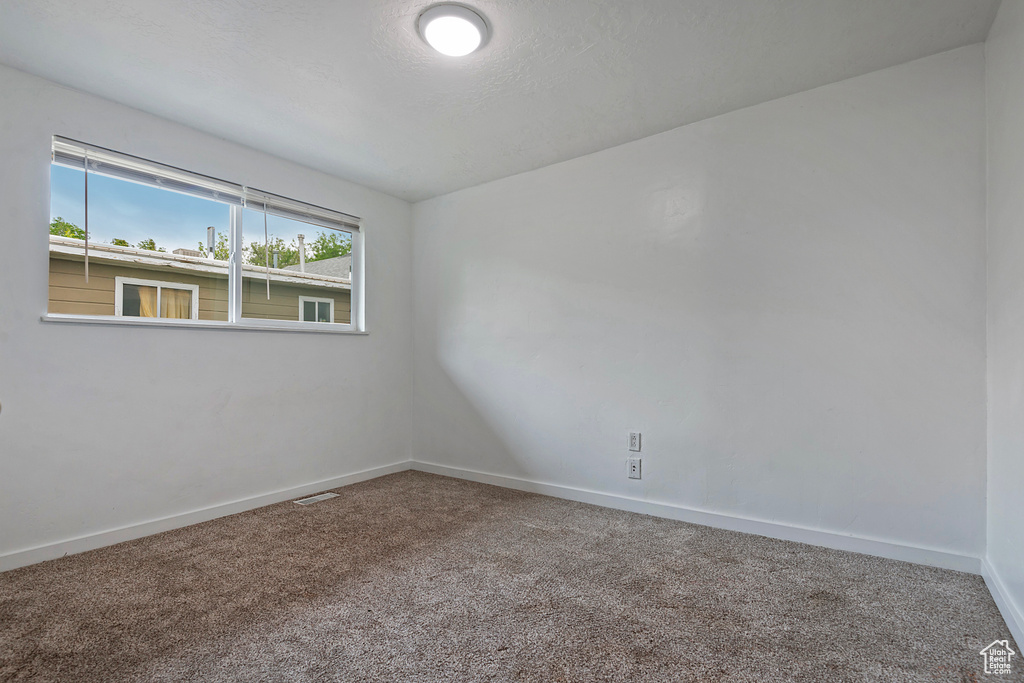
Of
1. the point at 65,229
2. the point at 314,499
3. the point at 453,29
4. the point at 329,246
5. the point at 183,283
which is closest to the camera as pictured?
the point at 453,29

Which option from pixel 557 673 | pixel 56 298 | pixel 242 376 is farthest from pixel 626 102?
pixel 56 298

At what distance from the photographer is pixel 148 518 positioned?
2699mm

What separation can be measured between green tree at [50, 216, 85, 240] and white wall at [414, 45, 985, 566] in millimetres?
2372

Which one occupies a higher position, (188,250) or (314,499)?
(188,250)

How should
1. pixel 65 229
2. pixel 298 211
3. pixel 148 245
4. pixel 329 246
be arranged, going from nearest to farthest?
1. pixel 65 229
2. pixel 148 245
3. pixel 298 211
4. pixel 329 246

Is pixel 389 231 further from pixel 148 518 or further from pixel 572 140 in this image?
pixel 148 518

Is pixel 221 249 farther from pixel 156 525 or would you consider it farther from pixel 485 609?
pixel 485 609

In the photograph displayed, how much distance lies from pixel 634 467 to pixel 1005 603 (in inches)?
65.0

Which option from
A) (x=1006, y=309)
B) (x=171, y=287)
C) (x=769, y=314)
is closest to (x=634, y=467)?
(x=769, y=314)

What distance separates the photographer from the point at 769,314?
2639 millimetres

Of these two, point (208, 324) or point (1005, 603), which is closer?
point (1005, 603)

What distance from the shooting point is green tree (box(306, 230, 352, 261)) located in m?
3.69

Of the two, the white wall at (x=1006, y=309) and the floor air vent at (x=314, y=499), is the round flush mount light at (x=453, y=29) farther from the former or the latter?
the floor air vent at (x=314, y=499)

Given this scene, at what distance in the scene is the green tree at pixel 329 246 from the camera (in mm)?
3688
